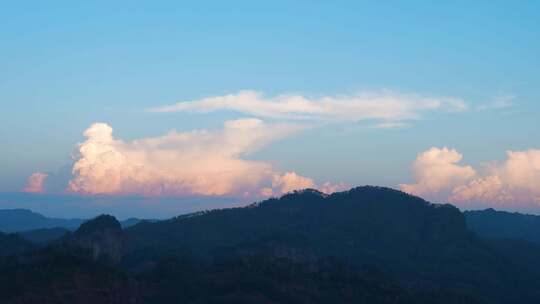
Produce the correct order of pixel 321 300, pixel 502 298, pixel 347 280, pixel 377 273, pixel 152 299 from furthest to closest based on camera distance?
pixel 502 298, pixel 377 273, pixel 347 280, pixel 321 300, pixel 152 299

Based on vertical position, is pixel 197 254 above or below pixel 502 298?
above

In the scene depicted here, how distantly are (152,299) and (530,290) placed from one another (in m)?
119

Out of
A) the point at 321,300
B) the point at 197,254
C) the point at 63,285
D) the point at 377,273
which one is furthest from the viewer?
the point at 197,254

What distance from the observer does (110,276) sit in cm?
11688

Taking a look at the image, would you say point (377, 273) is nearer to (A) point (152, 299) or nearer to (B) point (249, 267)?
(B) point (249, 267)

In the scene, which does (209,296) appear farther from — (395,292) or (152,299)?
(395,292)

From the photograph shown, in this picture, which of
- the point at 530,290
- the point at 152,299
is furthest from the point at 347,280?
the point at 530,290

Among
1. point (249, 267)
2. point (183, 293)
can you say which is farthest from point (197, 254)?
point (183, 293)

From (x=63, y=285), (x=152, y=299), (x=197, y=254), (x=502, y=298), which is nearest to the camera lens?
(x=63, y=285)

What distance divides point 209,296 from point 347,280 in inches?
1247

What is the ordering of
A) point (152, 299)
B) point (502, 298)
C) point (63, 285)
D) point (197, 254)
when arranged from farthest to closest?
point (197, 254), point (502, 298), point (152, 299), point (63, 285)

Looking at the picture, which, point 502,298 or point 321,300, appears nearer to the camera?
point 321,300

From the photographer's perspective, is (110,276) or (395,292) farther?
(395,292)

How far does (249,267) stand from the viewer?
14238cm
